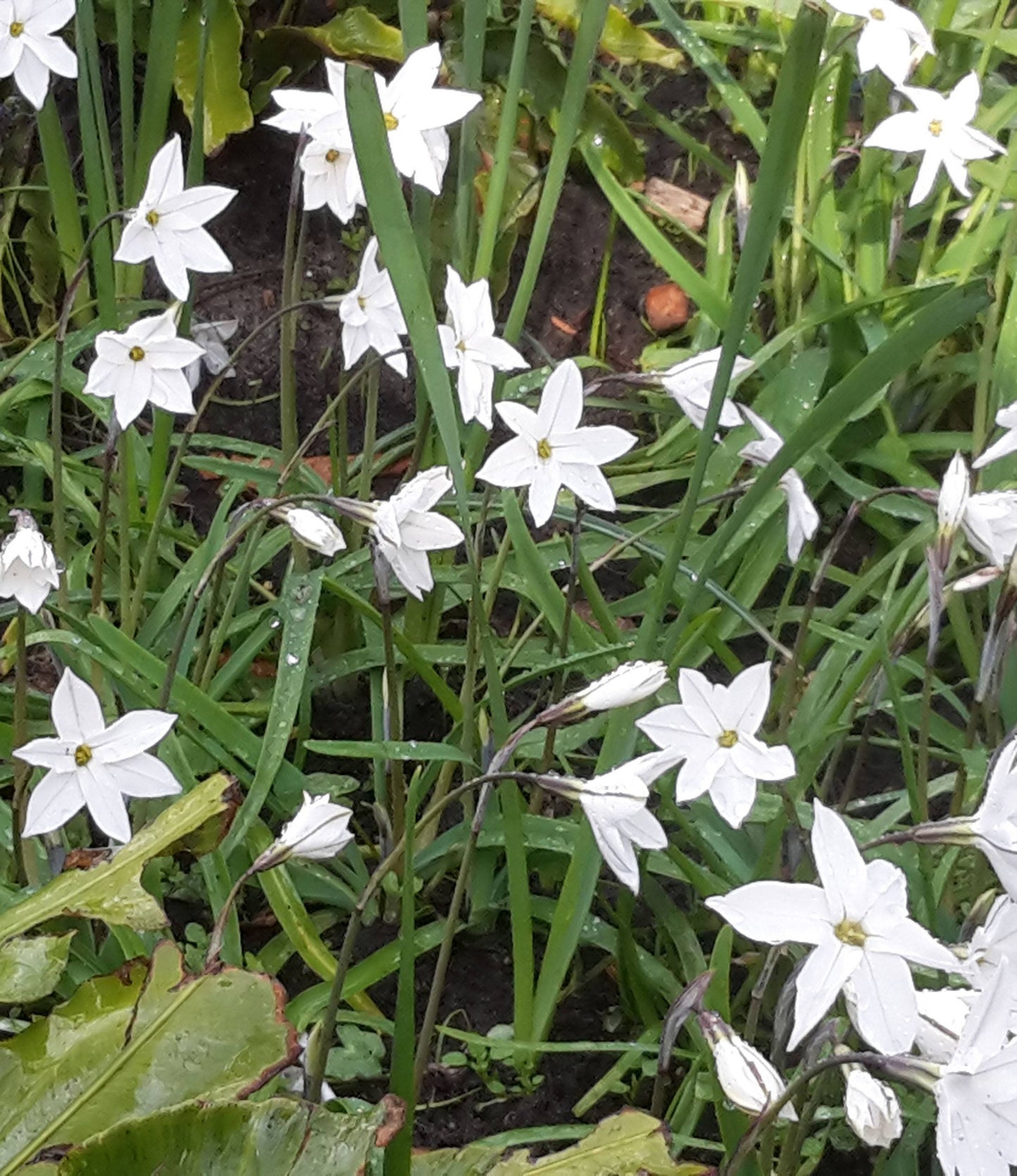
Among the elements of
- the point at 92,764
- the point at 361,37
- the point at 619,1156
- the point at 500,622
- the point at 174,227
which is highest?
the point at 361,37

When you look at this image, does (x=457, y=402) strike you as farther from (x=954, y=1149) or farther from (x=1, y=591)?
(x=954, y=1149)

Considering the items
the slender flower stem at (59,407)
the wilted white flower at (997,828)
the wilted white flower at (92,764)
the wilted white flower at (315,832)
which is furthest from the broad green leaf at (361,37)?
the wilted white flower at (997,828)

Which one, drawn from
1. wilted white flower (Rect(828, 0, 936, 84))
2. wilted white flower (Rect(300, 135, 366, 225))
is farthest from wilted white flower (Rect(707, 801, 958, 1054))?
wilted white flower (Rect(828, 0, 936, 84))

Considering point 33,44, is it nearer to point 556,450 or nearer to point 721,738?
point 556,450

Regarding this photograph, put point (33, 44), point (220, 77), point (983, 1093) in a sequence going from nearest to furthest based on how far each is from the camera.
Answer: point (983, 1093) → point (33, 44) → point (220, 77)

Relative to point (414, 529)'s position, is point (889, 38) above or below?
above

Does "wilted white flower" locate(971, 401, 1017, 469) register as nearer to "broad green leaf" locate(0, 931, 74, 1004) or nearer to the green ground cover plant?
the green ground cover plant

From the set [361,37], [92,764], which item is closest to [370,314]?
[92,764]
